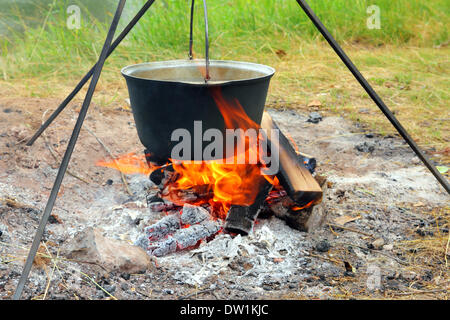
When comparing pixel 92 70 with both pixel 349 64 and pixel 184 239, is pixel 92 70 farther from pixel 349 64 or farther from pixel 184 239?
pixel 349 64

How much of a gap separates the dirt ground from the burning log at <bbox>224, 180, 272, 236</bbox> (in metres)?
0.05

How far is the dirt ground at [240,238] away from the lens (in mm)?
1539

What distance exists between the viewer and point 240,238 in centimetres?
182

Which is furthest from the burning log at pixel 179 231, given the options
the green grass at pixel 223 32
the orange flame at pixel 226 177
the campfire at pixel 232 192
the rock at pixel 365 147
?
the green grass at pixel 223 32

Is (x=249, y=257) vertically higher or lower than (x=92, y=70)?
lower

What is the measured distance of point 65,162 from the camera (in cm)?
151

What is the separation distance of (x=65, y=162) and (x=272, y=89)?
108 inches

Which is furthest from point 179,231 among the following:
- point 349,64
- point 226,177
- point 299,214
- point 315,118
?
point 315,118

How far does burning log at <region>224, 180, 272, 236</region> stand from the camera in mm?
1877

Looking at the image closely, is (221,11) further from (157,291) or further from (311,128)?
(157,291)

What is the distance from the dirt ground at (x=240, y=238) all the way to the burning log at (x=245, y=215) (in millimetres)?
54

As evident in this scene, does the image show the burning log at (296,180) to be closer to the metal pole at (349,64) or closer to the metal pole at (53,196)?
the metal pole at (349,64)

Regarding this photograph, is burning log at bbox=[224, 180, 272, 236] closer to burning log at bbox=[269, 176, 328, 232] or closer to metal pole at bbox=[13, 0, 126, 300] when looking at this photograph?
burning log at bbox=[269, 176, 328, 232]

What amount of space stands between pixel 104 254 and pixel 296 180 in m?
0.89
